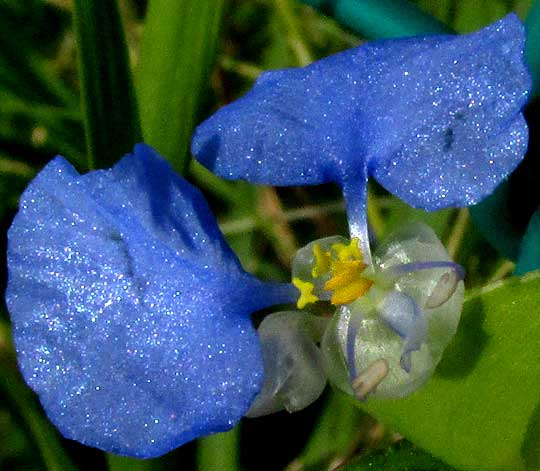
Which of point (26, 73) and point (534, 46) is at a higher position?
point (534, 46)

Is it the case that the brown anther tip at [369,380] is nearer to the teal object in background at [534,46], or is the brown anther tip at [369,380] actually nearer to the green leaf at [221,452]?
the teal object in background at [534,46]

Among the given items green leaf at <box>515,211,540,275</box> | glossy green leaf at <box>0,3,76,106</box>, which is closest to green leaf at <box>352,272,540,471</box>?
green leaf at <box>515,211,540,275</box>

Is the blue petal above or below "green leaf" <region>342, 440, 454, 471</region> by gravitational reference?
above

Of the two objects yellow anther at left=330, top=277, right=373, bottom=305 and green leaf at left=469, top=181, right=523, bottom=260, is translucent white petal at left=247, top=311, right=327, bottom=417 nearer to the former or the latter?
yellow anther at left=330, top=277, right=373, bottom=305

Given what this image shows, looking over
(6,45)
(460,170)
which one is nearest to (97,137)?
(460,170)

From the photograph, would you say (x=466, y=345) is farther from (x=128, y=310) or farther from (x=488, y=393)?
(x=128, y=310)

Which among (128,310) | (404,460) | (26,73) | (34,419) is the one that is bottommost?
(34,419)

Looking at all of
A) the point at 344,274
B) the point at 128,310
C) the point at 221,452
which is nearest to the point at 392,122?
the point at 344,274

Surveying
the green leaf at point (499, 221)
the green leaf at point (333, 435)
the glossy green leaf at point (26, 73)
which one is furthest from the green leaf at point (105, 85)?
the glossy green leaf at point (26, 73)
